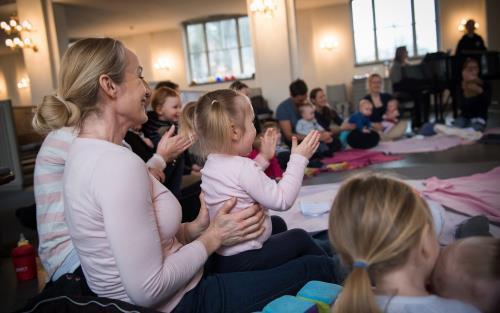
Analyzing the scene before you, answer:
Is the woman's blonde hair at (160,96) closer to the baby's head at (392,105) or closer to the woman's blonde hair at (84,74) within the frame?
the woman's blonde hair at (84,74)

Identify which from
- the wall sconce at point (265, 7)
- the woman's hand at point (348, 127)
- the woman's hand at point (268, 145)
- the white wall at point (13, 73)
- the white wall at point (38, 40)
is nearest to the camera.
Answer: the woman's hand at point (268, 145)

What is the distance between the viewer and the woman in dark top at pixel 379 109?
604cm

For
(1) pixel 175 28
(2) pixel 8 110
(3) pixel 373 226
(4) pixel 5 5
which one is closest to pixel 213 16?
(1) pixel 175 28

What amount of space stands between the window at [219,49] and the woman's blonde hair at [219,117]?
1136 cm

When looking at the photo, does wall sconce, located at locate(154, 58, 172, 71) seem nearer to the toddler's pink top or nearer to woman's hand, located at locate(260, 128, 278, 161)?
woman's hand, located at locate(260, 128, 278, 161)

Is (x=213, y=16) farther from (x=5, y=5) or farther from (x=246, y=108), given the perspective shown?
(x=246, y=108)

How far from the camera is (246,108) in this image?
1520mm

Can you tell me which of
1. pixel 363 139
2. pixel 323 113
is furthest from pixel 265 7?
pixel 363 139

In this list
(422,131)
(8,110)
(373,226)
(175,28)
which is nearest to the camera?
(373,226)

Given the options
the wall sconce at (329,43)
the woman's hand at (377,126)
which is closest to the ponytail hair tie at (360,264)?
the woman's hand at (377,126)

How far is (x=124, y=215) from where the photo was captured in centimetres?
94

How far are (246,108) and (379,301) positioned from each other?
2.80ft

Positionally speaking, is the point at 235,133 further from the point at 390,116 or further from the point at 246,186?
the point at 390,116

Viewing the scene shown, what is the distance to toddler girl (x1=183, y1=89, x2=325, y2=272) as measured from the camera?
1375 millimetres
